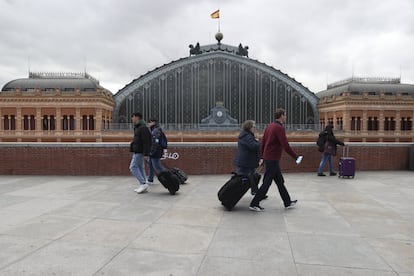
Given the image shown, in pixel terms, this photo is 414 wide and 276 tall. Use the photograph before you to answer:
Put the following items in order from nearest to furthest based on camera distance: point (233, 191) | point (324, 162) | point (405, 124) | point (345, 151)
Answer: point (233, 191) → point (324, 162) → point (345, 151) → point (405, 124)

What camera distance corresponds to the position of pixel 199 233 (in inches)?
209

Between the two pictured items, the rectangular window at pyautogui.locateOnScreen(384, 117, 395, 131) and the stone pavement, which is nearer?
the stone pavement

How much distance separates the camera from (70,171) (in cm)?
1192

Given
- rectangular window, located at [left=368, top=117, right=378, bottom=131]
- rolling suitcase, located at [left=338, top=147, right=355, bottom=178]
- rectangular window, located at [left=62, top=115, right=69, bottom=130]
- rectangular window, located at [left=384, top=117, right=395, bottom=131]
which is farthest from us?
rectangular window, located at [left=384, top=117, right=395, bottom=131]

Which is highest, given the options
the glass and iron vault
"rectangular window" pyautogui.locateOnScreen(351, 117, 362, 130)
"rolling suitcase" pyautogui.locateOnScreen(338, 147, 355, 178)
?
the glass and iron vault

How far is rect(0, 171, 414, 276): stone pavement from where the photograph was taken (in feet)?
13.3

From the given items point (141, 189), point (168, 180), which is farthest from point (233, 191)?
point (141, 189)

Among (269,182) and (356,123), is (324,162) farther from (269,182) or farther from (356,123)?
(356,123)

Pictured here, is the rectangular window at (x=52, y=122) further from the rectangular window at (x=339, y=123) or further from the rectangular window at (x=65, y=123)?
the rectangular window at (x=339, y=123)

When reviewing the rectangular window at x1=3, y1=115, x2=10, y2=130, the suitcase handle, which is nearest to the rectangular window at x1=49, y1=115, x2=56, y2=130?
Result: the rectangular window at x1=3, y1=115, x2=10, y2=130

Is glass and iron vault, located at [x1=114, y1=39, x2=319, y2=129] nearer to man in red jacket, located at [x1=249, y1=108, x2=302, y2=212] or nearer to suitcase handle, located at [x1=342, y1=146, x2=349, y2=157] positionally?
suitcase handle, located at [x1=342, y1=146, x2=349, y2=157]

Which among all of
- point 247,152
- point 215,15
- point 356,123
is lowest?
point 247,152

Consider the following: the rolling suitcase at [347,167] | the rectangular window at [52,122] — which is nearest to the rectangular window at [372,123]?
the rolling suitcase at [347,167]

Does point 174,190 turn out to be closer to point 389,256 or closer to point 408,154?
point 389,256
